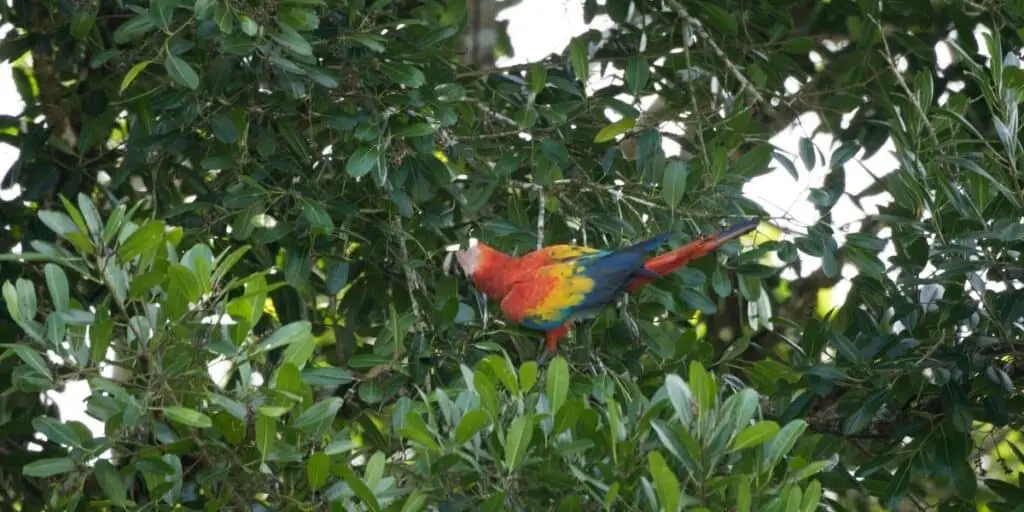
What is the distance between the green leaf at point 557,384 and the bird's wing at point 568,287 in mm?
1021

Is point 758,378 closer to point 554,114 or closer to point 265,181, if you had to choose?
point 554,114

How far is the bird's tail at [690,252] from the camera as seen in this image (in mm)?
3965

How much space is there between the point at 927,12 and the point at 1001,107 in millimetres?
1643

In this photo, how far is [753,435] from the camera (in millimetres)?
2814

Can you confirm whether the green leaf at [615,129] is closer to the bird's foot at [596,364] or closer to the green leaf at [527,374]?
the bird's foot at [596,364]

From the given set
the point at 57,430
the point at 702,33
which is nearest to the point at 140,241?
the point at 57,430

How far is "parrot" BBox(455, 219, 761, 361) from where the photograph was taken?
13.3 feet

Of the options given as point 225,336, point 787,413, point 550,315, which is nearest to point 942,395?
point 787,413

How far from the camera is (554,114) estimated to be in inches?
169

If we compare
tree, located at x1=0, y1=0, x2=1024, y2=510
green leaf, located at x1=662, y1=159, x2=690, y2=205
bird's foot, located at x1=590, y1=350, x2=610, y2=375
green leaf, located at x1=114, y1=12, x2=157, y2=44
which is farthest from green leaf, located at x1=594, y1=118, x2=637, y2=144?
green leaf, located at x1=114, y1=12, x2=157, y2=44

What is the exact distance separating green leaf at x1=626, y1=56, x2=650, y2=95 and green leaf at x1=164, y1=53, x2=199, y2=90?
4.37ft

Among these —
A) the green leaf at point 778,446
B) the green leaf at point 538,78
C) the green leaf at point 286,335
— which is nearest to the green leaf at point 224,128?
the green leaf at point 538,78

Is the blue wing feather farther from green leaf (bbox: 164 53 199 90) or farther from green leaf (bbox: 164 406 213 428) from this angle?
green leaf (bbox: 164 406 213 428)

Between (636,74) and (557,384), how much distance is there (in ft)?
5.51
